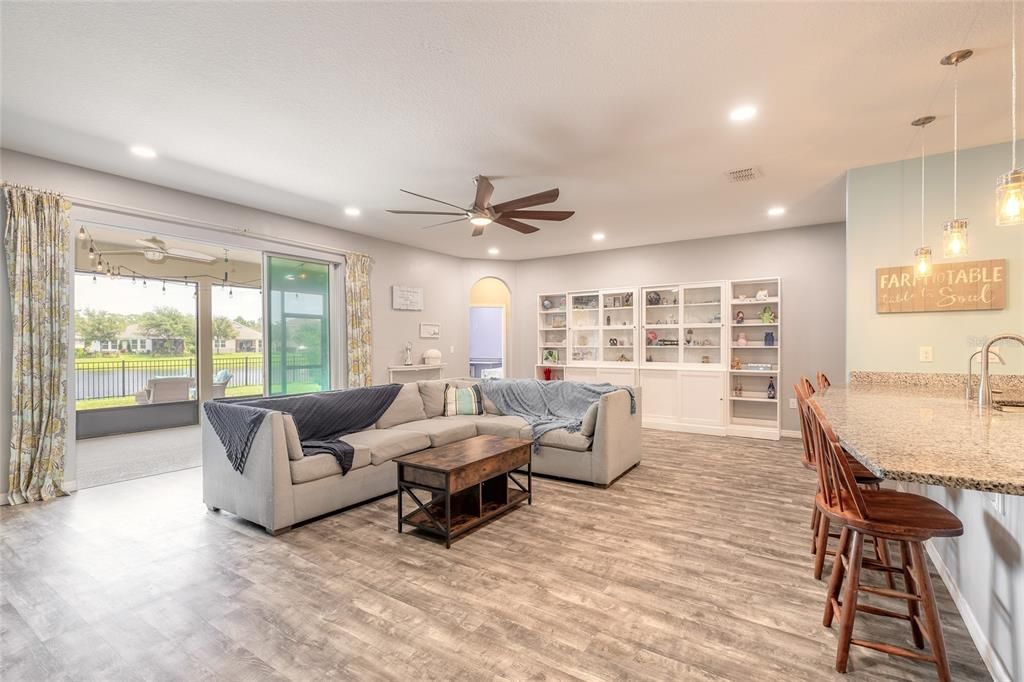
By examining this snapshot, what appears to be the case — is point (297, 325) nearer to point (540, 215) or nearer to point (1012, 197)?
point (540, 215)

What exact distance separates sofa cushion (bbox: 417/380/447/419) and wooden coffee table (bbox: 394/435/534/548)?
151 centimetres

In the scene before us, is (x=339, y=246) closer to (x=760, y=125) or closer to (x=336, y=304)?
(x=336, y=304)

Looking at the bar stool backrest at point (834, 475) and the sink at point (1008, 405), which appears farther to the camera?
the sink at point (1008, 405)

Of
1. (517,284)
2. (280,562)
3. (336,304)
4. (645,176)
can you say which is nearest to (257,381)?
(336,304)

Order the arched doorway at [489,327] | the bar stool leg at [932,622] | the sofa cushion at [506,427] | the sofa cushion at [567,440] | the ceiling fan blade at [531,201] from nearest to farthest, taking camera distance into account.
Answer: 1. the bar stool leg at [932,622]
2. the ceiling fan blade at [531,201]
3. the sofa cushion at [567,440]
4. the sofa cushion at [506,427]
5. the arched doorway at [489,327]

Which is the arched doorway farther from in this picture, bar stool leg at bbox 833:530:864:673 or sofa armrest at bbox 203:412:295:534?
bar stool leg at bbox 833:530:864:673

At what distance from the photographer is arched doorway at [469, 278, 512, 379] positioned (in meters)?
8.92

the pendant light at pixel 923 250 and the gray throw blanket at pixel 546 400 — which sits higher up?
the pendant light at pixel 923 250

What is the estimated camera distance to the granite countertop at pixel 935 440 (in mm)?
1233

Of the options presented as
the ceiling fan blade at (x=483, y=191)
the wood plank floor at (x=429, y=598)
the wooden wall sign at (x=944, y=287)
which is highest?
the ceiling fan blade at (x=483, y=191)

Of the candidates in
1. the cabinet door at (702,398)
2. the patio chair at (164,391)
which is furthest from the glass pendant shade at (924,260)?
the patio chair at (164,391)

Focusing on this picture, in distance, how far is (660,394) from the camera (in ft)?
23.6

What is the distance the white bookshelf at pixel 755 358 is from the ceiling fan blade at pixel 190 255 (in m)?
8.31

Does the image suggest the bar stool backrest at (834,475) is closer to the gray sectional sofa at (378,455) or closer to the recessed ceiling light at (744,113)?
the recessed ceiling light at (744,113)
